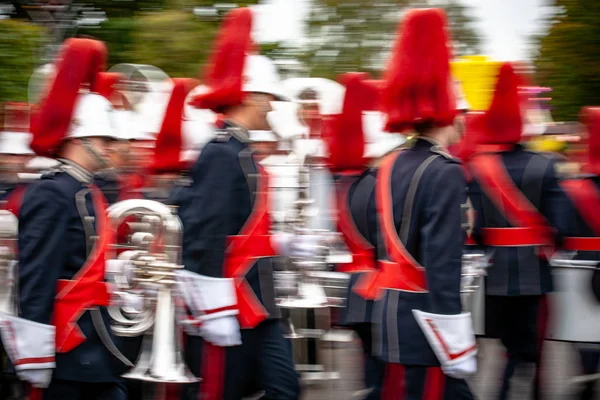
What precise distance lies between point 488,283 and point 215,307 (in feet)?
6.84

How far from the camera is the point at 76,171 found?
4.91 m

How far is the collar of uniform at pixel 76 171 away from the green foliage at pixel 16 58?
5.20 meters

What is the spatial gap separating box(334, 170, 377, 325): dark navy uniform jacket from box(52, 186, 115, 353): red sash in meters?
1.94

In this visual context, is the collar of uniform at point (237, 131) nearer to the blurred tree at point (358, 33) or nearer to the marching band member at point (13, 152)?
the marching band member at point (13, 152)

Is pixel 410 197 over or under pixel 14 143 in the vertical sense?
over

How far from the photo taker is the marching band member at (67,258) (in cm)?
471

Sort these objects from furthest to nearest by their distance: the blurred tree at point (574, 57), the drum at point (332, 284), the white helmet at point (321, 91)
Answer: the blurred tree at point (574, 57) < the white helmet at point (321, 91) < the drum at point (332, 284)

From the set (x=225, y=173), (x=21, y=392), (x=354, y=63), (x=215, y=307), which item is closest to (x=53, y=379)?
(x=215, y=307)

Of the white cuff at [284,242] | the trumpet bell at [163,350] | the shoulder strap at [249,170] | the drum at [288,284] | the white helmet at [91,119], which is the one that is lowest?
the drum at [288,284]

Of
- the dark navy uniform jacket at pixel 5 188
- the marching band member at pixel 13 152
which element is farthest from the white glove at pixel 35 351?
the dark navy uniform jacket at pixel 5 188

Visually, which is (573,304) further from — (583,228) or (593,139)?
(593,139)

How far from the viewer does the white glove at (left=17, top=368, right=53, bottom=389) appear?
4.71 m

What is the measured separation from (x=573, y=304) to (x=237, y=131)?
2458mm

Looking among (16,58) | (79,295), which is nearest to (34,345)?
(79,295)
